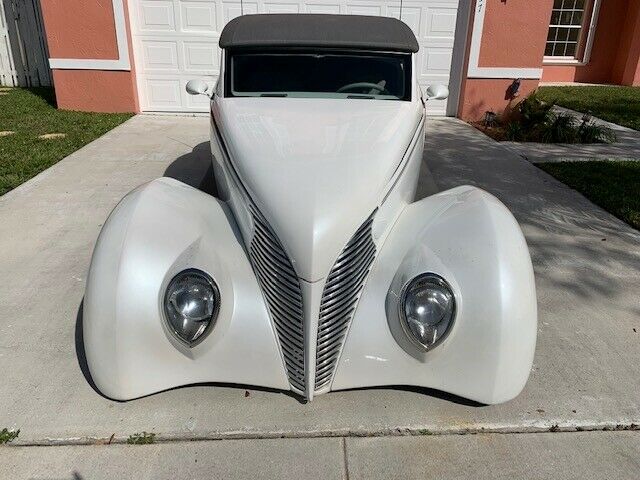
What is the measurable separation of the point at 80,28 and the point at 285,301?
29.3 ft

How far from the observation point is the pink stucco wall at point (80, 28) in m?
9.10

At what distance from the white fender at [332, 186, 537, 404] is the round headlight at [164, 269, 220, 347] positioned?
2.19 ft

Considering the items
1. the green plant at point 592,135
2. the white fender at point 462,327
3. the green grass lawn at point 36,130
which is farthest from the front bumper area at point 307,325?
the green plant at point 592,135

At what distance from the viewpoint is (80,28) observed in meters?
9.24

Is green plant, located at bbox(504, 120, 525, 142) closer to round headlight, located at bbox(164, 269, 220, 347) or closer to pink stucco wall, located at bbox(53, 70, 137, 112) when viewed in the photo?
pink stucco wall, located at bbox(53, 70, 137, 112)

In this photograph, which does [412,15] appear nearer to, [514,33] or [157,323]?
[514,33]

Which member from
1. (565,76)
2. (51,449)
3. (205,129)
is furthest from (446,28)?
(51,449)

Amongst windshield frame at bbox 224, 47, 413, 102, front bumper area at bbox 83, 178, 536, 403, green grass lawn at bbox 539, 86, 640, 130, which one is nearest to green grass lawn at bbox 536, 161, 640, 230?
windshield frame at bbox 224, 47, 413, 102

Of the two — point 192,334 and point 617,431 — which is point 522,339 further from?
point 192,334

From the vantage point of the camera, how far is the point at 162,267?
8.19 ft

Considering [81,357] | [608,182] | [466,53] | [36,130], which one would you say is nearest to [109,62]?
[36,130]

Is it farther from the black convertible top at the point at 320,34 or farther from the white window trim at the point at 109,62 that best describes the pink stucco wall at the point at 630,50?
the white window trim at the point at 109,62

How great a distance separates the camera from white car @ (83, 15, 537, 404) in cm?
241

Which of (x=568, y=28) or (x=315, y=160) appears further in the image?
(x=568, y=28)
